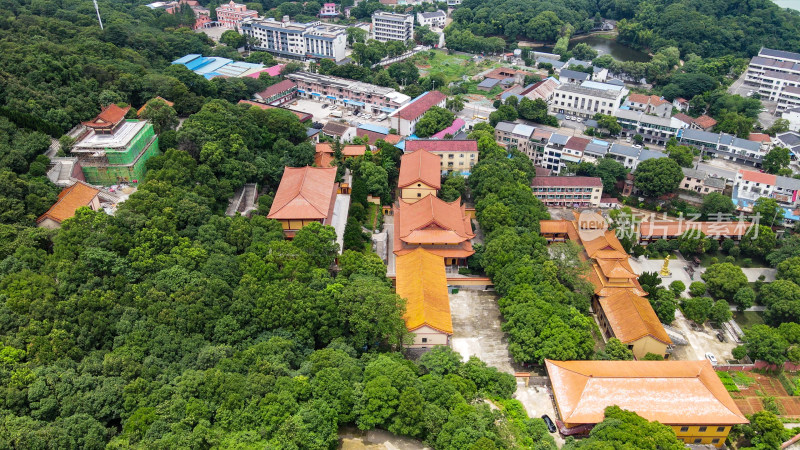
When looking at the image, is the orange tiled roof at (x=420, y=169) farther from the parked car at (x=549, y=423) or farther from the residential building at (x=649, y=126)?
the residential building at (x=649, y=126)

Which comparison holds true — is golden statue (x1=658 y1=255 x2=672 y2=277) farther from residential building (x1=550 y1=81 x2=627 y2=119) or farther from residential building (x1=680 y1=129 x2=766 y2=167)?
residential building (x1=550 y1=81 x2=627 y2=119)

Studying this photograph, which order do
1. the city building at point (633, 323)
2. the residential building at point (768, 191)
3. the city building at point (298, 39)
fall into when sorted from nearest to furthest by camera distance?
the city building at point (633, 323) < the residential building at point (768, 191) < the city building at point (298, 39)

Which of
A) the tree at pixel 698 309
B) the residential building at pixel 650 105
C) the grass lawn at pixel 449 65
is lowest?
the tree at pixel 698 309

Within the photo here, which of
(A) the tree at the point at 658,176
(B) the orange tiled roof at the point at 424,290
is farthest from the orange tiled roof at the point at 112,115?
(A) the tree at the point at 658,176

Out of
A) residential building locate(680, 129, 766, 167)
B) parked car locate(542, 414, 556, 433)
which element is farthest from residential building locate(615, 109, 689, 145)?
parked car locate(542, 414, 556, 433)


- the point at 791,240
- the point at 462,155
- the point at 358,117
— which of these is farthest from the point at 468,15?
the point at 791,240

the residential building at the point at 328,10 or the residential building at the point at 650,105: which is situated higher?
the residential building at the point at 328,10
